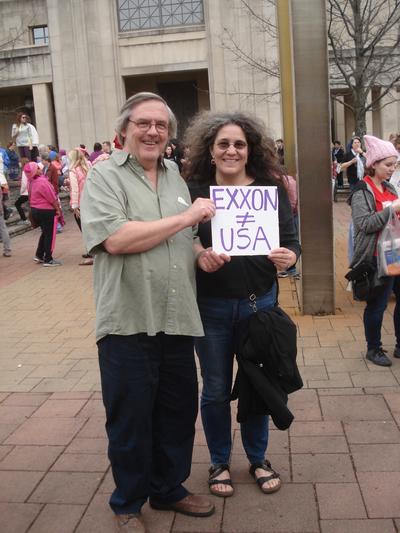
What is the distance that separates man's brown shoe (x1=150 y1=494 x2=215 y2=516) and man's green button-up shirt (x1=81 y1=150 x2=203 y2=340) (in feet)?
3.00

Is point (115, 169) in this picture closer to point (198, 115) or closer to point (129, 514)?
point (198, 115)

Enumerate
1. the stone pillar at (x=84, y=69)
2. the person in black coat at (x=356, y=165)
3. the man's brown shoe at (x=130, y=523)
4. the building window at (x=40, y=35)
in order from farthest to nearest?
the building window at (x=40, y=35)
the stone pillar at (x=84, y=69)
the person in black coat at (x=356, y=165)
the man's brown shoe at (x=130, y=523)

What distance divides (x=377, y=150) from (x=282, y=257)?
2.22m

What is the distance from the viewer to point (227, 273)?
121 inches

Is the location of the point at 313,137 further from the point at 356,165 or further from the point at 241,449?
the point at 356,165

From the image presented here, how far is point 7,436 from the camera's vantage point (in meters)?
4.10

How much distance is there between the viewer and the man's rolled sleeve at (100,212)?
2627mm

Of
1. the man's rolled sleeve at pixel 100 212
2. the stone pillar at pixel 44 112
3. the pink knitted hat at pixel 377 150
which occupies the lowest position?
the man's rolled sleeve at pixel 100 212

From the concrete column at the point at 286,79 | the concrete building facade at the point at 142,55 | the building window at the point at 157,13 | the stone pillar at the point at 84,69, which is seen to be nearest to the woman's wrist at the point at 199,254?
the concrete column at the point at 286,79

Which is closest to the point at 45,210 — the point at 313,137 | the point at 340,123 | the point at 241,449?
the point at 313,137

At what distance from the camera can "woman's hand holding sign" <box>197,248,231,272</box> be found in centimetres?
287

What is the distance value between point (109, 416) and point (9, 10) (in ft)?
100

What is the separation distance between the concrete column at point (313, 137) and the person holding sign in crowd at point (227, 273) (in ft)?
10.3

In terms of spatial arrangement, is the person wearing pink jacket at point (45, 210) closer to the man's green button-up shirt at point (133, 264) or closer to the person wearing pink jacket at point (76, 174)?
the person wearing pink jacket at point (76, 174)
